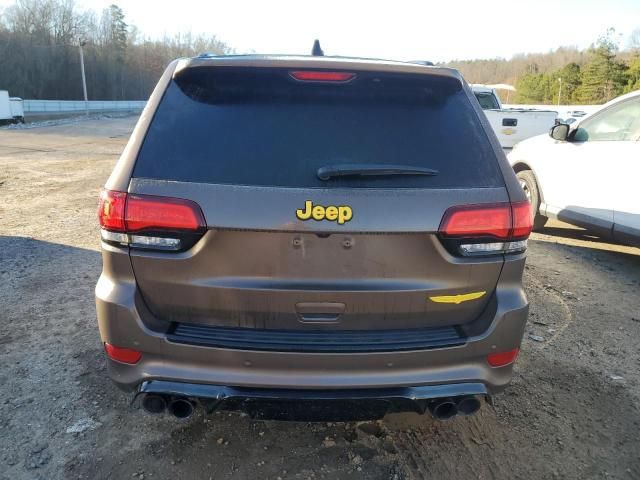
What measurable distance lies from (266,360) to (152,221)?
740 mm

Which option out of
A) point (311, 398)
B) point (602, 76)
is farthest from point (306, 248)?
point (602, 76)

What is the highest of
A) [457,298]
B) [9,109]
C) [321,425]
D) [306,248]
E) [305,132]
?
[305,132]

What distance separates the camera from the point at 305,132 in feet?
7.02

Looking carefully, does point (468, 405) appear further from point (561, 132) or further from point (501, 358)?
point (561, 132)

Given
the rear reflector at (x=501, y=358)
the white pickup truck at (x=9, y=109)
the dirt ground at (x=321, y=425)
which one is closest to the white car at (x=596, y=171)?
the dirt ground at (x=321, y=425)

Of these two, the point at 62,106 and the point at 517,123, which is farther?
the point at 62,106

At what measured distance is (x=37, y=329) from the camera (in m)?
3.85

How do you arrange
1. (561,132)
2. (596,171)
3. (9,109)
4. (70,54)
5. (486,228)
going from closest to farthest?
1. (486,228)
2. (596,171)
3. (561,132)
4. (9,109)
5. (70,54)

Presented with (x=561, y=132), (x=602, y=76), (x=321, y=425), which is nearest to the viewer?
(x=321, y=425)

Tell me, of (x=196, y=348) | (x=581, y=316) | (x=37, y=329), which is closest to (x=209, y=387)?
Result: (x=196, y=348)

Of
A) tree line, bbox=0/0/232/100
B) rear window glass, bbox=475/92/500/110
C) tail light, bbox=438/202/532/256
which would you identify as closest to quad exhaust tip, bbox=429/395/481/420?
tail light, bbox=438/202/532/256

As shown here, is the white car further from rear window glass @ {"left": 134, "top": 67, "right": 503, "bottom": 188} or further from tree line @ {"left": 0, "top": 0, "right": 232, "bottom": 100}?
tree line @ {"left": 0, "top": 0, "right": 232, "bottom": 100}

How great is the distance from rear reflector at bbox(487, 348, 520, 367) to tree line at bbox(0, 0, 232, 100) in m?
78.4

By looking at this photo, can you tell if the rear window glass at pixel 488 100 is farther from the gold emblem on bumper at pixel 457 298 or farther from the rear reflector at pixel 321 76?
the gold emblem on bumper at pixel 457 298
